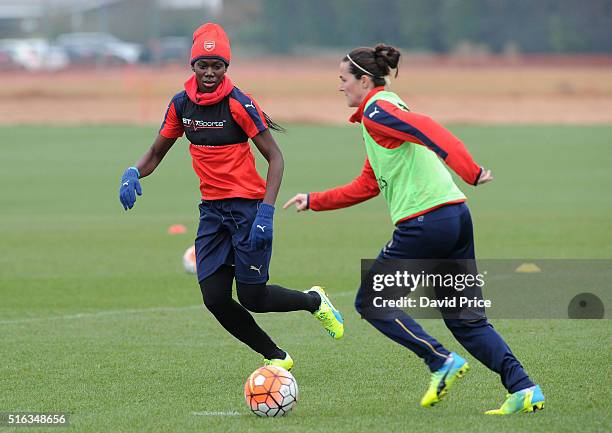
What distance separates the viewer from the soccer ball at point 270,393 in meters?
6.70

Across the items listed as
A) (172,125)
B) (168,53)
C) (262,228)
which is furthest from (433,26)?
(262,228)

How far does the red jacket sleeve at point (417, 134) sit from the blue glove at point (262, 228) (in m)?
1.03

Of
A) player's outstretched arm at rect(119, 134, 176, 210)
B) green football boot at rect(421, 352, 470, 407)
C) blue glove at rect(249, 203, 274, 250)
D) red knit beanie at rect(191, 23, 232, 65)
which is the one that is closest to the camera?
green football boot at rect(421, 352, 470, 407)

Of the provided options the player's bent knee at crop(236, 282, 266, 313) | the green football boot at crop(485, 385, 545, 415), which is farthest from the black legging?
→ the green football boot at crop(485, 385, 545, 415)

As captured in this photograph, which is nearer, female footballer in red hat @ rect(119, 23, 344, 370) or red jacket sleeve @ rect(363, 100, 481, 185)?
red jacket sleeve @ rect(363, 100, 481, 185)

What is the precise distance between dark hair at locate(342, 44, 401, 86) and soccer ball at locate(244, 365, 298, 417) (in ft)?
5.93

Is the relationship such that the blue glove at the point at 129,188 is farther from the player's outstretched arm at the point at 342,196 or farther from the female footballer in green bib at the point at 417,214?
the female footballer in green bib at the point at 417,214

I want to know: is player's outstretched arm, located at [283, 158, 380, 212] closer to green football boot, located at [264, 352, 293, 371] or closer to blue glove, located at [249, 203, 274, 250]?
blue glove, located at [249, 203, 274, 250]

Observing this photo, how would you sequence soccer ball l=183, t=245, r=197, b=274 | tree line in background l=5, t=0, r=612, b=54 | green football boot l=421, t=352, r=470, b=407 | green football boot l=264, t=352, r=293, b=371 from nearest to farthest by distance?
green football boot l=421, t=352, r=470, b=407
green football boot l=264, t=352, r=293, b=371
soccer ball l=183, t=245, r=197, b=274
tree line in background l=5, t=0, r=612, b=54

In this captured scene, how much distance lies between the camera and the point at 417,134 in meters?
6.27

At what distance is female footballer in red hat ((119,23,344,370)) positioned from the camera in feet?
24.4

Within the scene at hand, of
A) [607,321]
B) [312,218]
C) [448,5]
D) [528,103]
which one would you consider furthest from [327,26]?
[607,321]

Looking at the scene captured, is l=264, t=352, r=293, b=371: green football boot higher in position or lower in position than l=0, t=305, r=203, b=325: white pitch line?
higher

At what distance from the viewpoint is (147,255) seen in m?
14.5
